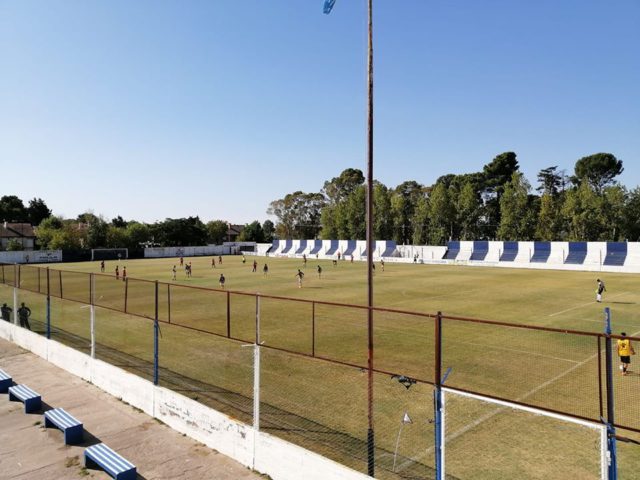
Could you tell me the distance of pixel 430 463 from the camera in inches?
336

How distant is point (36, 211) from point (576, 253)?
13336cm

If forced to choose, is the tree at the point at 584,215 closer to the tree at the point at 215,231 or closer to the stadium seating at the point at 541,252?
the stadium seating at the point at 541,252

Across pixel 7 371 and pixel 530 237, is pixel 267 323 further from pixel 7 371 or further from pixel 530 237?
pixel 530 237

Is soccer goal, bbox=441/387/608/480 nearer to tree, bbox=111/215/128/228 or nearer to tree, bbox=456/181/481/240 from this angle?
tree, bbox=456/181/481/240

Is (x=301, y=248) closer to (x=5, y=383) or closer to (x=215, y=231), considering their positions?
(x=215, y=231)

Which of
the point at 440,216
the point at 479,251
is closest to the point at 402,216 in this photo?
the point at 440,216

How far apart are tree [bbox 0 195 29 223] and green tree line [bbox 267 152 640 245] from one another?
80.5 m

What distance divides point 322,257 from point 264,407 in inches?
2959

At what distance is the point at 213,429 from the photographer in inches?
382

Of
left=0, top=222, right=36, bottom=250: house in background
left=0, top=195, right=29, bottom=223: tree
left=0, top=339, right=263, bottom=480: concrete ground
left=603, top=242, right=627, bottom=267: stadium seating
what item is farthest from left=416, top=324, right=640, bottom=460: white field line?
left=0, top=195, right=29, bottom=223: tree

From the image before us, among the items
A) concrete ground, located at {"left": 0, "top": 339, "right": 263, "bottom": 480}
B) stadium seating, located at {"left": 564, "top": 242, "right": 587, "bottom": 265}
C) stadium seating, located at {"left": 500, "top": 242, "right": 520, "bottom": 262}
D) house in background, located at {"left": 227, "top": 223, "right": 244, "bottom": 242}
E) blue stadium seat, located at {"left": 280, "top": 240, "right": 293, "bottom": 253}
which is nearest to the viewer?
concrete ground, located at {"left": 0, "top": 339, "right": 263, "bottom": 480}

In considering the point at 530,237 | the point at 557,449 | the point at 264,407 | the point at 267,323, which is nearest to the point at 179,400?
the point at 264,407

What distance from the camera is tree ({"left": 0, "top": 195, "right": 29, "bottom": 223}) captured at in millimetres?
118562

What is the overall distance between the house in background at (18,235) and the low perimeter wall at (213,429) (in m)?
97.7
